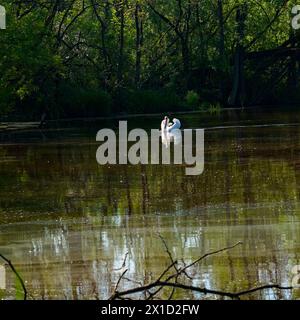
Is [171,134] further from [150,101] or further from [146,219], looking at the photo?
[150,101]

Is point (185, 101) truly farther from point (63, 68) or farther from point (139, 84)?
point (63, 68)

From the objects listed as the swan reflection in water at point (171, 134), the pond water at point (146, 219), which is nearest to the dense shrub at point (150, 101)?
the swan reflection in water at point (171, 134)

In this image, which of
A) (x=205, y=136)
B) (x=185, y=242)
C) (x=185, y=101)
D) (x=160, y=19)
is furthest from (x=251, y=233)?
(x=160, y=19)

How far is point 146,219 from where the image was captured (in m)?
14.9

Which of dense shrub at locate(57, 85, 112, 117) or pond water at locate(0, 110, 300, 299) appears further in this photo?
dense shrub at locate(57, 85, 112, 117)

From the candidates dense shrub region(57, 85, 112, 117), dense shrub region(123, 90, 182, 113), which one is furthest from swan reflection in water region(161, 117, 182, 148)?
dense shrub region(123, 90, 182, 113)

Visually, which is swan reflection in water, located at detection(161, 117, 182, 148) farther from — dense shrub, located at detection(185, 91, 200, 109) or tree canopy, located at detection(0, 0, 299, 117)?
dense shrub, located at detection(185, 91, 200, 109)

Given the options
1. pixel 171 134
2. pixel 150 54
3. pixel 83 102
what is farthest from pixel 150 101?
pixel 171 134

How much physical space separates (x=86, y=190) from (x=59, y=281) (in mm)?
8959

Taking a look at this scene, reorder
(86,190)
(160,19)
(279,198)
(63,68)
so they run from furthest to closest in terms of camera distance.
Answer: (160,19) < (63,68) < (86,190) < (279,198)

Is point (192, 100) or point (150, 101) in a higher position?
point (192, 100)

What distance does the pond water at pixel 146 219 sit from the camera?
1029 cm

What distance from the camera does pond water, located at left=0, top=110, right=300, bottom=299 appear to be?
10.3 m

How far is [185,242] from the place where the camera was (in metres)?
12.5
